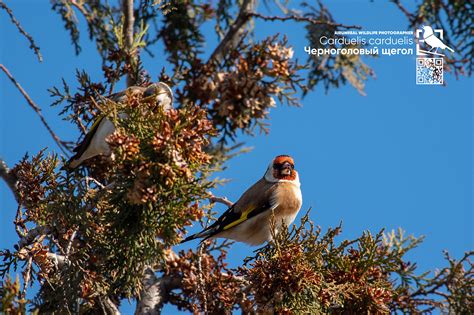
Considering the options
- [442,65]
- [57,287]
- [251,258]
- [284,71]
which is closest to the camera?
[57,287]

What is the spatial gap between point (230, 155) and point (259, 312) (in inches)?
135

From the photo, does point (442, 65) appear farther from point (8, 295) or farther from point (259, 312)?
point (8, 295)

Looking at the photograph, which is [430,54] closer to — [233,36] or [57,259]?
[233,36]

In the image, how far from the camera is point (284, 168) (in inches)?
256

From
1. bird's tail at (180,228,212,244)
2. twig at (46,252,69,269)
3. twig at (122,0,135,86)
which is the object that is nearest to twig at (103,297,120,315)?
twig at (46,252,69,269)

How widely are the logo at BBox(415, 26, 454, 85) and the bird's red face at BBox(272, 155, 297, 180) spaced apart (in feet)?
6.81

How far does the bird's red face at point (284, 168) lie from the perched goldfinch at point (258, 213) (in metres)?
0.15

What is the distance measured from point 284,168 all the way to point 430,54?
2443 millimetres

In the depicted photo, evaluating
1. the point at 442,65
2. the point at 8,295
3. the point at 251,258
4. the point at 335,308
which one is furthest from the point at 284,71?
the point at 8,295

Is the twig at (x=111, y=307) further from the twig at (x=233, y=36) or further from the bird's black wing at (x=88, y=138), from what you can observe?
the twig at (x=233, y=36)

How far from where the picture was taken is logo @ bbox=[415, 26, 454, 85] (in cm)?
763

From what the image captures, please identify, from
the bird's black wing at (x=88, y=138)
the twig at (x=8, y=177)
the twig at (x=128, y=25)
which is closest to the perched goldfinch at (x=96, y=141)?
the bird's black wing at (x=88, y=138)

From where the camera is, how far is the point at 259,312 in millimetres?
4449

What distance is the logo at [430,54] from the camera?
7629 millimetres
